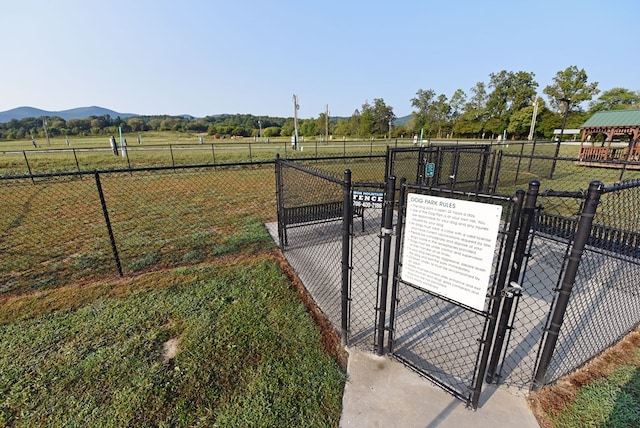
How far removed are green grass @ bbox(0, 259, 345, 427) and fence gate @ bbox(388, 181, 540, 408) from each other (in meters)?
0.94

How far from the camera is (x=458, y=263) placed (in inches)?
77.4

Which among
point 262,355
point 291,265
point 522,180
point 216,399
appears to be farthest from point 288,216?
point 522,180

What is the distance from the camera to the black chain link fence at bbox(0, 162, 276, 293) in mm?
4562

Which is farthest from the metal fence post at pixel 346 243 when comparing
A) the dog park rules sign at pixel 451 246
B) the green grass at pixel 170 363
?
the dog park rules sign at pixel 451 246

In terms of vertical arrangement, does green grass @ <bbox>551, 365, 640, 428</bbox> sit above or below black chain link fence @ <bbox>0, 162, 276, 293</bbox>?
above

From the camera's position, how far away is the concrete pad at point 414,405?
2.10 meters

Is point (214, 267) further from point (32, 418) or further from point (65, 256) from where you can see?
point (65, 256)

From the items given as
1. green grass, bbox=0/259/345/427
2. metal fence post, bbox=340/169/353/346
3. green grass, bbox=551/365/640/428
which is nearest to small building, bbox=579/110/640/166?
green grass, bbox=551/365/640/428

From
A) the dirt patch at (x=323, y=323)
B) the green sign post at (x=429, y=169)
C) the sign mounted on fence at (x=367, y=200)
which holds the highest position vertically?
the sign mounted on fence at (x=367, y=200)

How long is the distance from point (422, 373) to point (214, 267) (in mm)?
3264

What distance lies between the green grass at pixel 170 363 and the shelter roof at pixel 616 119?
20001 millimetres

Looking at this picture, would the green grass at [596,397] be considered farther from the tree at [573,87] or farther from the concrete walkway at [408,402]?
the tree at [573,87]

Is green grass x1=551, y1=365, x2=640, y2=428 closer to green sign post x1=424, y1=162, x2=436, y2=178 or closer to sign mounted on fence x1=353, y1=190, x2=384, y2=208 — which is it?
sign mounted on fence x1=353, y1=190, x2=384, y2=208

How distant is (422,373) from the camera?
246 centimetres
